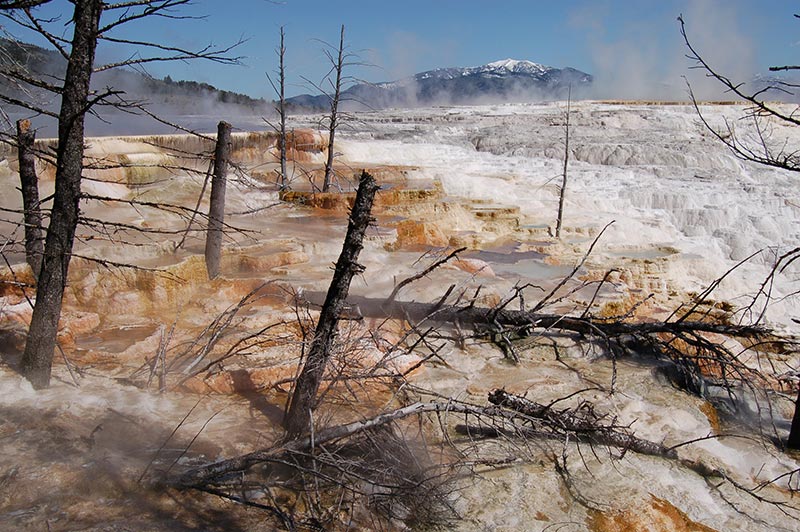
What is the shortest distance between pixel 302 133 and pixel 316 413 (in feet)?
58.6

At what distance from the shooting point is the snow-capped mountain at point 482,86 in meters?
70.9

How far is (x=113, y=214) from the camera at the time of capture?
1141cm

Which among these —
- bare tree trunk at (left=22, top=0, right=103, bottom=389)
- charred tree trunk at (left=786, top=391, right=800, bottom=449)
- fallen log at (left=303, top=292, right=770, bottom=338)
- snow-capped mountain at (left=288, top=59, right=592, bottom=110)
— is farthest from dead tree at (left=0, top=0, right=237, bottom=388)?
snow-capped mountain at (left=288, top=59, right=592, bottom=110)

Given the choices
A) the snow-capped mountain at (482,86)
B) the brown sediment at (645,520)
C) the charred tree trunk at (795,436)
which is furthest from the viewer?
the snow-capped mountain at (482,86)

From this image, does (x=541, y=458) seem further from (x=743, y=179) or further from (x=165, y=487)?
(x=743, y=179)

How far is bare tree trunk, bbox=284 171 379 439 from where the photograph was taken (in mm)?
3986

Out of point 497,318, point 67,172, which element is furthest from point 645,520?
point 67,172

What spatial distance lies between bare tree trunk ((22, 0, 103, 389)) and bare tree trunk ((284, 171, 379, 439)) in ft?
6.42

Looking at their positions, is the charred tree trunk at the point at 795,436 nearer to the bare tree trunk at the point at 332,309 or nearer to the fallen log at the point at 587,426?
the fallen log at the point at 587,426

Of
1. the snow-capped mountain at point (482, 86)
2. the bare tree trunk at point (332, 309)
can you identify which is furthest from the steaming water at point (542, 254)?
the snow-capped mountain at point (482, 86)

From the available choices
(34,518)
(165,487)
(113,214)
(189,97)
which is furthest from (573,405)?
(189,97)

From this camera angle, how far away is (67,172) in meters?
4.40

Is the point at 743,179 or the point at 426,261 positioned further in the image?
the point at 743,179

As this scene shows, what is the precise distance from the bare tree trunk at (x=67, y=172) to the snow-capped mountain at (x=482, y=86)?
2258 inches
